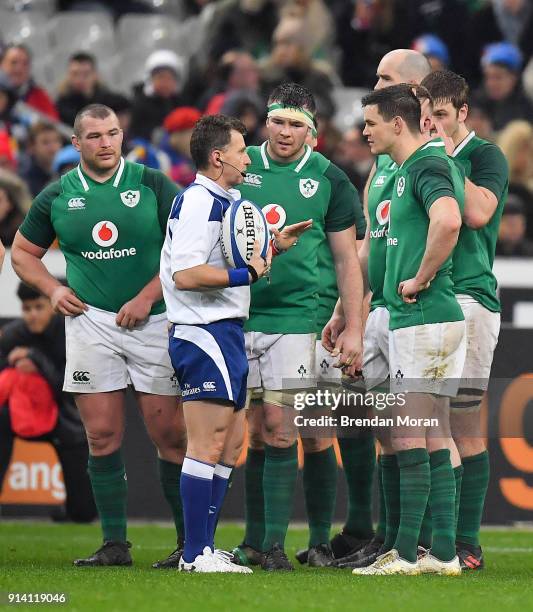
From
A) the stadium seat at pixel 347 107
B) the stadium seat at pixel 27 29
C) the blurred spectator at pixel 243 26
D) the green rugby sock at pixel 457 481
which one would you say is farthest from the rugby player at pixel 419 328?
the stadium seat at pixel 27 29

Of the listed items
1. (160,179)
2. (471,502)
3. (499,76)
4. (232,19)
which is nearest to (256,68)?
(232,19)

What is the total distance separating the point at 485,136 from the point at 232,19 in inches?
137

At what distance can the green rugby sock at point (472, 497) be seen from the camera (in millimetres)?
7785

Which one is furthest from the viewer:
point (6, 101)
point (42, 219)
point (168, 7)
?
point (168, 7)

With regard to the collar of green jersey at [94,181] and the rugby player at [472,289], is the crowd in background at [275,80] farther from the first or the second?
the rugby player at [472,289]

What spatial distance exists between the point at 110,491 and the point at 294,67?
292 inches

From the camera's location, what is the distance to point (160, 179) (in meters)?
8.06

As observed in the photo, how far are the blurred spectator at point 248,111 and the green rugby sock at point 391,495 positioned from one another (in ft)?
18.6

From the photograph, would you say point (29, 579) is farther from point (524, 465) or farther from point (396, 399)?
point (524, 465)

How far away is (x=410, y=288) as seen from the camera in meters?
7.03

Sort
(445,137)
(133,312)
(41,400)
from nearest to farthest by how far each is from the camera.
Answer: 1. (445,137)
2. (133,312)
3. (41,400)

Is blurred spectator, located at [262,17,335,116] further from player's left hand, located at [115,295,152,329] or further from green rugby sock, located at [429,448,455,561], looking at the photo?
green rugby sock, located at [429,448,455,561]

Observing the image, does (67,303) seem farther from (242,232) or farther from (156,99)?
(156,99)

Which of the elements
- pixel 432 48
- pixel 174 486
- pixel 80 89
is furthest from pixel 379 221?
pixel 432 48
